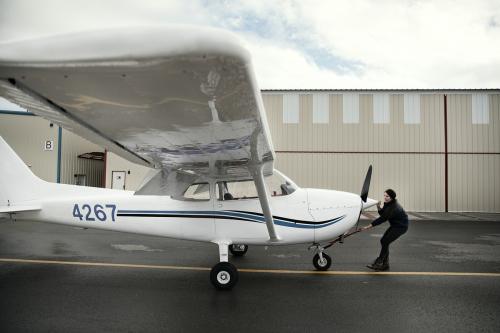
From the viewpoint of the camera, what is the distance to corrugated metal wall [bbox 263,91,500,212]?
17188 millimetres

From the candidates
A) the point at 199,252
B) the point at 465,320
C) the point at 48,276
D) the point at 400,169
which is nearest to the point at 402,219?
the point at 465,320

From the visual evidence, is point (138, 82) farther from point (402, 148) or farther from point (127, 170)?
point (127, 170)

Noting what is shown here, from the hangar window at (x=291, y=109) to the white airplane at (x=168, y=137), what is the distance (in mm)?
11529

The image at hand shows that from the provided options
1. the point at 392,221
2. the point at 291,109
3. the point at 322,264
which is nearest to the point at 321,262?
the point at 322,264

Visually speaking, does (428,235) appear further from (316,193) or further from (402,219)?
(316,193)

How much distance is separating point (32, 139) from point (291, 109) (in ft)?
46.3

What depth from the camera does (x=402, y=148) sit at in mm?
17391

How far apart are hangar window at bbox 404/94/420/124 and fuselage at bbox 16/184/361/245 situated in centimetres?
1355

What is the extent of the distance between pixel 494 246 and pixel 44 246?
10.6 metres

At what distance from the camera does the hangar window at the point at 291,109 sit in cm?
1773

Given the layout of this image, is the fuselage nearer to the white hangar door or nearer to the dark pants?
the dark pants

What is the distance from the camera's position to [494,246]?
28.4 ft

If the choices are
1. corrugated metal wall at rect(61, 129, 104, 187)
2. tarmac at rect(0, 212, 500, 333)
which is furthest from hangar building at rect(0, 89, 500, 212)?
corrugated metal wall at rect(61, 129, 104, 187)

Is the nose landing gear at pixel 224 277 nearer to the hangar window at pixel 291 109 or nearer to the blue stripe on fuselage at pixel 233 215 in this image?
the blue stripe on fuselage at pixel 233 215
